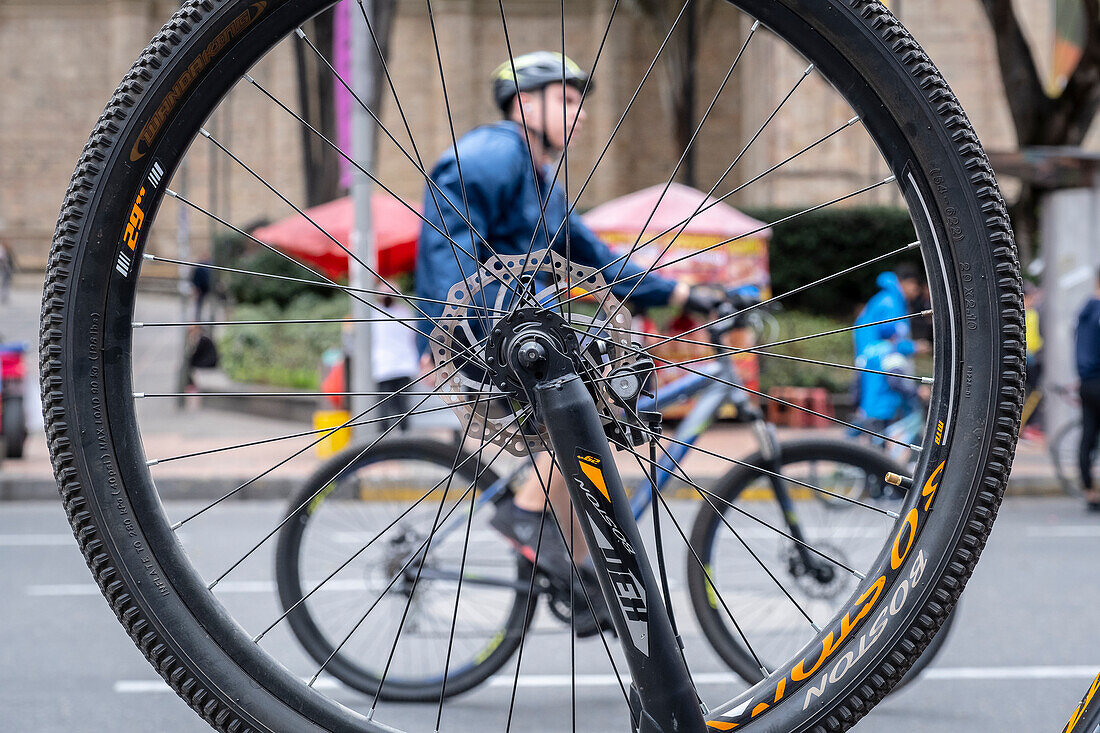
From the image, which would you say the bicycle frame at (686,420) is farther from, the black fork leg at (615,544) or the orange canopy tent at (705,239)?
the orange canopy tent at (705,239)

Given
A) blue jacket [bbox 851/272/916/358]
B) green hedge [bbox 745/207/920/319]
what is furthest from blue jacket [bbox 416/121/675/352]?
green hedge [bbox 745/207/920/319]

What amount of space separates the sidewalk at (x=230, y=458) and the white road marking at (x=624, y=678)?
75.5 inches

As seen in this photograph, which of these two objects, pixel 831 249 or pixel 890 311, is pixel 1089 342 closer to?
pixel 890 311

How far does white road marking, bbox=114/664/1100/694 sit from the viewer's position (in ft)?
13.7

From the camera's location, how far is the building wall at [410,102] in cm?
2956

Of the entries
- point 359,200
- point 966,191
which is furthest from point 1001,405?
point 359,200

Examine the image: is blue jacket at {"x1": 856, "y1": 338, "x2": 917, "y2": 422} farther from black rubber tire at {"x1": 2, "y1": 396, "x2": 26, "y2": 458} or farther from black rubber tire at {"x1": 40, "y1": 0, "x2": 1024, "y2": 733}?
black rubber tire at {"x1": 40, "y1": 0, "x2": 1024, "y2": 733}

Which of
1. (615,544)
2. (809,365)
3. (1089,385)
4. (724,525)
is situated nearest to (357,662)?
(724,525)

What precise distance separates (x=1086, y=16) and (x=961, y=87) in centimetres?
1013

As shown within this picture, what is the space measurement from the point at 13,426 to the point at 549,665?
7.80 m

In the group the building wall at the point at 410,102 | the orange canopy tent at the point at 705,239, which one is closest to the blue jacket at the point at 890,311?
the orange canopy tent at the point at 705,239

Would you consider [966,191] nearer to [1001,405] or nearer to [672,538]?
[1001,405]

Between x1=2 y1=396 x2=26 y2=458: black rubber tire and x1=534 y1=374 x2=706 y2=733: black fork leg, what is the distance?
396 inches

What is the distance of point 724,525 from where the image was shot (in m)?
3.65
